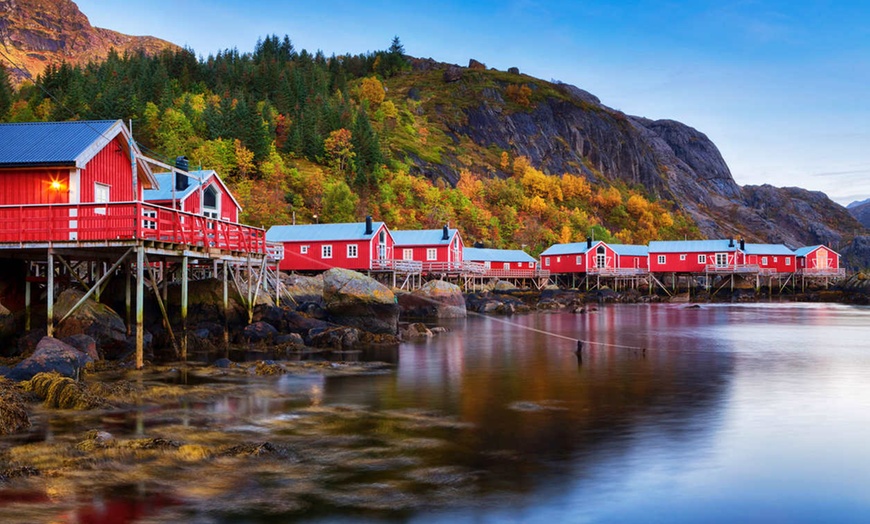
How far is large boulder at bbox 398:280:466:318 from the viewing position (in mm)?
53594

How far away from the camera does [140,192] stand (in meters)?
28.9

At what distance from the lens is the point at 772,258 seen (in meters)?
96.6

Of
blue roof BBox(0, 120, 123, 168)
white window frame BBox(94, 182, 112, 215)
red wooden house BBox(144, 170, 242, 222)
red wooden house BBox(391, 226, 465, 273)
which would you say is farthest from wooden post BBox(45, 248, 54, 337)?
red wooden house BBox(391, 226, 465, 273)

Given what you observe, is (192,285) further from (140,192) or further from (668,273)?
(668,273)

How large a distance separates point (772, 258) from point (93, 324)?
3680 inches

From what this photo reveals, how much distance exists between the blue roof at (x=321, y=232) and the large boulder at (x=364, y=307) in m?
22.9

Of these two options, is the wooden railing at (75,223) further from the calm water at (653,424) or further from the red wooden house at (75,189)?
the calm water at (653,424)

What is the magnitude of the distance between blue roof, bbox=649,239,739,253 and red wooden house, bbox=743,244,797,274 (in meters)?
Result: 3.60

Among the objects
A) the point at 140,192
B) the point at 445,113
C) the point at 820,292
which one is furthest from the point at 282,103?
the point at 140,192

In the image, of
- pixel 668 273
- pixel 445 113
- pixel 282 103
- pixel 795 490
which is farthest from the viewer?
pixel 445 113

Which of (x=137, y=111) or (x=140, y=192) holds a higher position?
(x=137, y=111)

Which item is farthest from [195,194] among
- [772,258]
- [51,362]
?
[772,258]

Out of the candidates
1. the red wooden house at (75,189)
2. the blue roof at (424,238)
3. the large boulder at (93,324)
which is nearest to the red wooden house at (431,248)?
the blue roof at (424,238)

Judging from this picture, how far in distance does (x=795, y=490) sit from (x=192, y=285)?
26.3 meters
